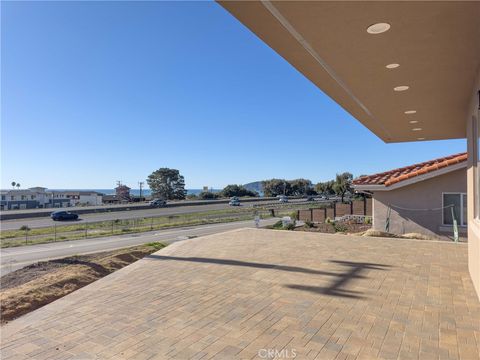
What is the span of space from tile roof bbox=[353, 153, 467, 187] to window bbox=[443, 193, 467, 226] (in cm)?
114

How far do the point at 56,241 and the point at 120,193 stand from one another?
7724cm

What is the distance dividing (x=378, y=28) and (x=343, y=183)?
43.2 meters

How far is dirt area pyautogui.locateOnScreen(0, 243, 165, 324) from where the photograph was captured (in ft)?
18.9

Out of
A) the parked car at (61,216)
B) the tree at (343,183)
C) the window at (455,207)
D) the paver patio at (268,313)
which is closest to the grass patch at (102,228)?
the parked car at (61,216)

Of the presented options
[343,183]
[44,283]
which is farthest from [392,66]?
[343,183]

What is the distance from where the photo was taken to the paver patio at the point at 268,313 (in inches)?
141

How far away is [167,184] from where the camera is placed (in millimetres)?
100125

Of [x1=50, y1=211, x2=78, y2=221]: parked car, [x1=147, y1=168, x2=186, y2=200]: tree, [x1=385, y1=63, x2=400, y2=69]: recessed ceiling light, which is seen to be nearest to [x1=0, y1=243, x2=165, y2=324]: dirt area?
[x1=385, y1=63, x2=400, y2=69]: recessed ceiling light

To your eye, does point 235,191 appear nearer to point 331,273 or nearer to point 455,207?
point 455,207

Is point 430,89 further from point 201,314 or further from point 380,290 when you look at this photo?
point 201,314

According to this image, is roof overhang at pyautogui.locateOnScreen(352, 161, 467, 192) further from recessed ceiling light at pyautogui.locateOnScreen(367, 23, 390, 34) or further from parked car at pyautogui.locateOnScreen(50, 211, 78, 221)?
parked car at pyautogui.locateOnScreen(50, 211, 78, 221)

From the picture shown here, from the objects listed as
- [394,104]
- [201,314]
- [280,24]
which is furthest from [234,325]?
[394,104]

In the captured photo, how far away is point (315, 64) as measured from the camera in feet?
16.0

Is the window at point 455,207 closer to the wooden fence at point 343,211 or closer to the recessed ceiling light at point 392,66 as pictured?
the wooden fence at point 343,211
